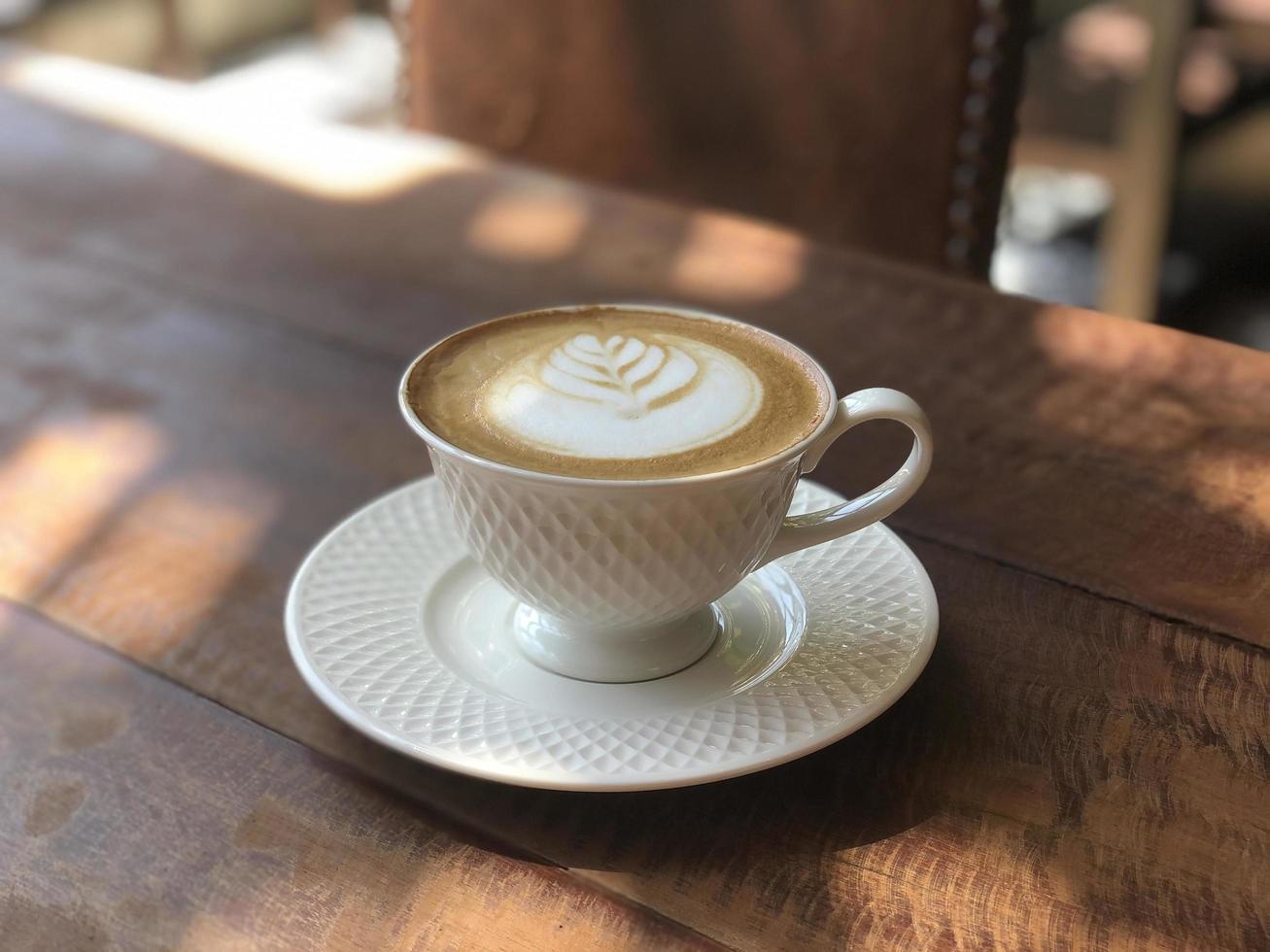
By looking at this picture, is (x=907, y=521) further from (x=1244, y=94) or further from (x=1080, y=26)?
(x=1080, y=26)

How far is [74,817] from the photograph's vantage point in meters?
0.42

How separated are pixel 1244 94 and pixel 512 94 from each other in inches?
60.6

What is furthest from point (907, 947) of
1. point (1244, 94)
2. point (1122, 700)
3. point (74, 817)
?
point (1244, 94)

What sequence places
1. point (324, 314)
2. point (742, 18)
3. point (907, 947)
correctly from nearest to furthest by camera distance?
point (907, 947) → point (324, 314) → point (742, 18)

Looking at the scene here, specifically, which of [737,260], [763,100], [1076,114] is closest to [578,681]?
[737,260]

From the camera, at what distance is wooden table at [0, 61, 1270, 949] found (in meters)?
0.39

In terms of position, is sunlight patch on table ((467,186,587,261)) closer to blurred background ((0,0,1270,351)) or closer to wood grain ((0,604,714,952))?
blurred background ((0,0,1270,351))

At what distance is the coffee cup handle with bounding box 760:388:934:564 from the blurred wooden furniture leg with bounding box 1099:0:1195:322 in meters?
1.70

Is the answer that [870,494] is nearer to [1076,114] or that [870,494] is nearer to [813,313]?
[813,313]

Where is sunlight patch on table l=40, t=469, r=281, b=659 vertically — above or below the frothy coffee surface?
below

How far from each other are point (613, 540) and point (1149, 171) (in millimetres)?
1910

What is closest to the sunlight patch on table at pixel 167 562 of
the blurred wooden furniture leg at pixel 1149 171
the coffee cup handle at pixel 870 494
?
the coffee cup handle at pixel 870 494

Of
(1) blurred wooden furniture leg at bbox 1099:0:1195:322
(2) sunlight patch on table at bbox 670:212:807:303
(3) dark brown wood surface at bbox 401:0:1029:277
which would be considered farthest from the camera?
(1) blurred wooden furniture leg at bbox 1099:0:1195:322

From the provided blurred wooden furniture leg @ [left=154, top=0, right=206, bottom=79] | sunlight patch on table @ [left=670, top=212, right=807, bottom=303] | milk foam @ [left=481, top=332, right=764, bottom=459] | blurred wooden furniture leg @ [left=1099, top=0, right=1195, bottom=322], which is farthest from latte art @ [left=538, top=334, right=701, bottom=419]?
blurred wooden furniture leg @ [left=154, top=0, right=206, bottom=79]
